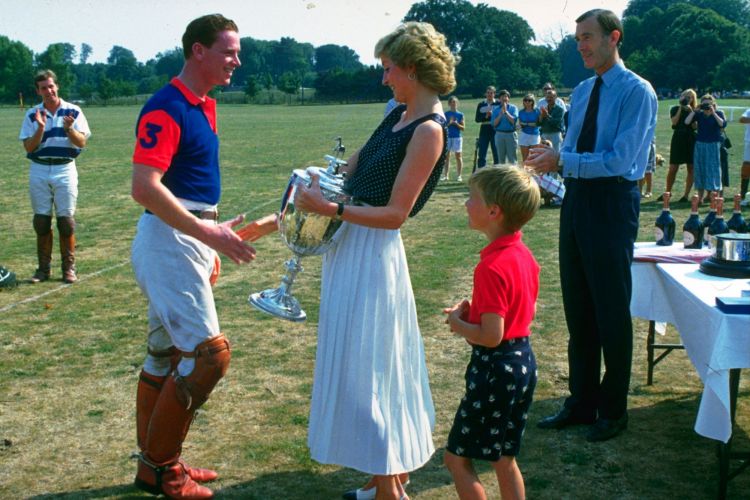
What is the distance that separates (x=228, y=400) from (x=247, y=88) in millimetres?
94175

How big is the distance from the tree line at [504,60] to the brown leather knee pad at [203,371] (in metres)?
85.3

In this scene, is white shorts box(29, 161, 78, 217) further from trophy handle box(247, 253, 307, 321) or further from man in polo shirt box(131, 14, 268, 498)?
trophy handle box(247, 253, 307, 321)

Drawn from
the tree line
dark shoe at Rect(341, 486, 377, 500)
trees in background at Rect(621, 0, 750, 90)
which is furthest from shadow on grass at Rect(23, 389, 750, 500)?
trees in background at Rect(621, 0, 750, 90)

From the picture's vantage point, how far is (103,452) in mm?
4719

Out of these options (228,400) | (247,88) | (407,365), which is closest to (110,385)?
(228,400)

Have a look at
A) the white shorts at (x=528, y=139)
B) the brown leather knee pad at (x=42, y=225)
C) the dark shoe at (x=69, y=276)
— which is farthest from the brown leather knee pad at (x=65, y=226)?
the white shorts at (x=528, y=139)

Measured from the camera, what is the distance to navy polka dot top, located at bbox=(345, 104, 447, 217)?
11.8ft

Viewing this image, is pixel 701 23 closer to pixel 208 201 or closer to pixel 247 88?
pixel 247 88

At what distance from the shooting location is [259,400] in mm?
5562

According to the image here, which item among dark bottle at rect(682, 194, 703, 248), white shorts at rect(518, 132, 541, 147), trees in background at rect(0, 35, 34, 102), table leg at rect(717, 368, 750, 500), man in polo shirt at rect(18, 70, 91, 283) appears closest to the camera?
table leg at rect(717, 368, 750, 500)

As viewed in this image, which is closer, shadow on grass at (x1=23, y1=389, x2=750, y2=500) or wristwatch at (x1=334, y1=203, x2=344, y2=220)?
wristwatch at (x1=334, y1=203, x2=344, y2=220)

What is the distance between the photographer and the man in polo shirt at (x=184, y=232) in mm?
3656

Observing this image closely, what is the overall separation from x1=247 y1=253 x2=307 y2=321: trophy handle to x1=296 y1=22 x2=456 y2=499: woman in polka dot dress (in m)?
0.13

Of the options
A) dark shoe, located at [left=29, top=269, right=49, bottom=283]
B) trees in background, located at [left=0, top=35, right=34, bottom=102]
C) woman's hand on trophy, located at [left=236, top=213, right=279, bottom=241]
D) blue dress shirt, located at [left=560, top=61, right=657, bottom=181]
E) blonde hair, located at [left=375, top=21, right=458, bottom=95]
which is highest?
trees in background, located at [left=0, top=35, right=34, bottom=102]
